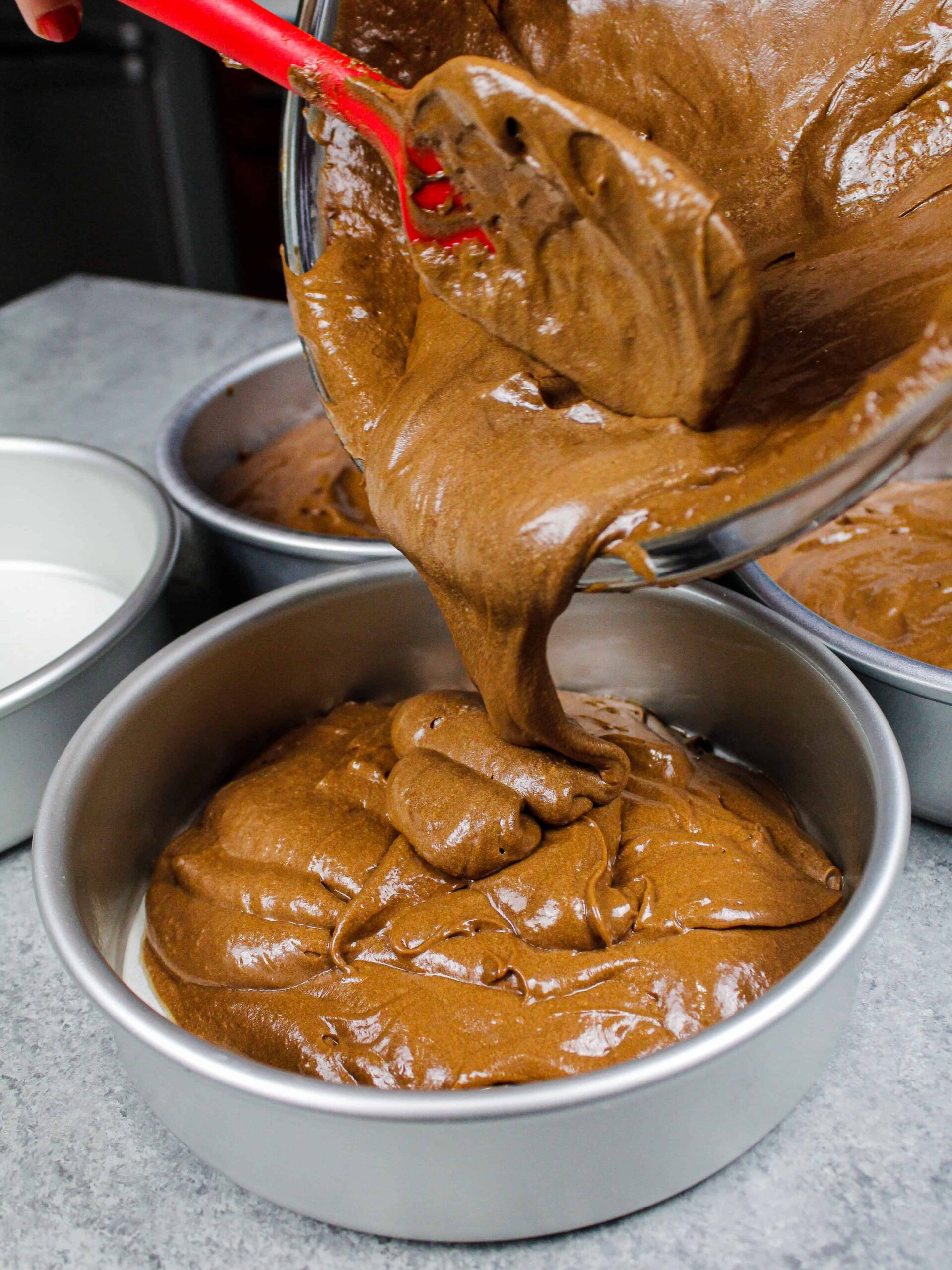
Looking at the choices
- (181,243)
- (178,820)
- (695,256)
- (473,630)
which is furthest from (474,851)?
(181,243)

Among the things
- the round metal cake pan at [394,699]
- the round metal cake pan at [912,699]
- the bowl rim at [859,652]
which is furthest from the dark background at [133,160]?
the round metal cake pan at [912,699]

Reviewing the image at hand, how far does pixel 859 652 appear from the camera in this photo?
61.0 inches

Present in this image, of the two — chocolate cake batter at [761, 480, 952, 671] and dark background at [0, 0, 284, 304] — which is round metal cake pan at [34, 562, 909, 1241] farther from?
dark background at [0, 0, 284, 304]

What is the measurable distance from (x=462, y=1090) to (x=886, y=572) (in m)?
1.25

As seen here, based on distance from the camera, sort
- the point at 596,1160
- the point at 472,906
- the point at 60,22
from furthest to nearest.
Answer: the point at 60,22, the point at 472,906, the point at 596,1160

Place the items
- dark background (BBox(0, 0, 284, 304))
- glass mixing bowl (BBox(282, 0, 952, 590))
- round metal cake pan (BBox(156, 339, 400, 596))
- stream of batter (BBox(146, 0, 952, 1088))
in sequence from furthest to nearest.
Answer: dark background (BBox(0, 0, 284, 304)) → round metal cake pan (BBox(156, 339, 400, 596)) → stream of batter (BBox(146, 0, 952, 1088)) → glass mixing bowl (BBox(282, 0, 952, 590))

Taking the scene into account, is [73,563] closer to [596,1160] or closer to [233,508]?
[233,508]

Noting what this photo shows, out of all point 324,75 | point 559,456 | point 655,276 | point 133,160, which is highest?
point 324,75

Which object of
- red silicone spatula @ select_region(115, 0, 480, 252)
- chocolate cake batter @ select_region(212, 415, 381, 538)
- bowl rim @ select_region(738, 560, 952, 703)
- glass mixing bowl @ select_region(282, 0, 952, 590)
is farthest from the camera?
chocolate cake batter @ select_region(212, 415, 381, 538)

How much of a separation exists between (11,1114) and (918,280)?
58.1 inches

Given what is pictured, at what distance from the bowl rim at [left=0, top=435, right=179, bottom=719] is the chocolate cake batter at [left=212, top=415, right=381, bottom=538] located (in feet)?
0.77

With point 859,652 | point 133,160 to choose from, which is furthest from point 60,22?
point 133,160

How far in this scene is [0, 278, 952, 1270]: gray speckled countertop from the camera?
1.20 m

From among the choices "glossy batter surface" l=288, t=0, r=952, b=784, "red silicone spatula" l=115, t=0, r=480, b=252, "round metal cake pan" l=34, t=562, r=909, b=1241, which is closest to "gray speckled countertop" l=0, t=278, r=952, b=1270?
"round metal cake pan" l=34, t=562, r=909, b=1241
